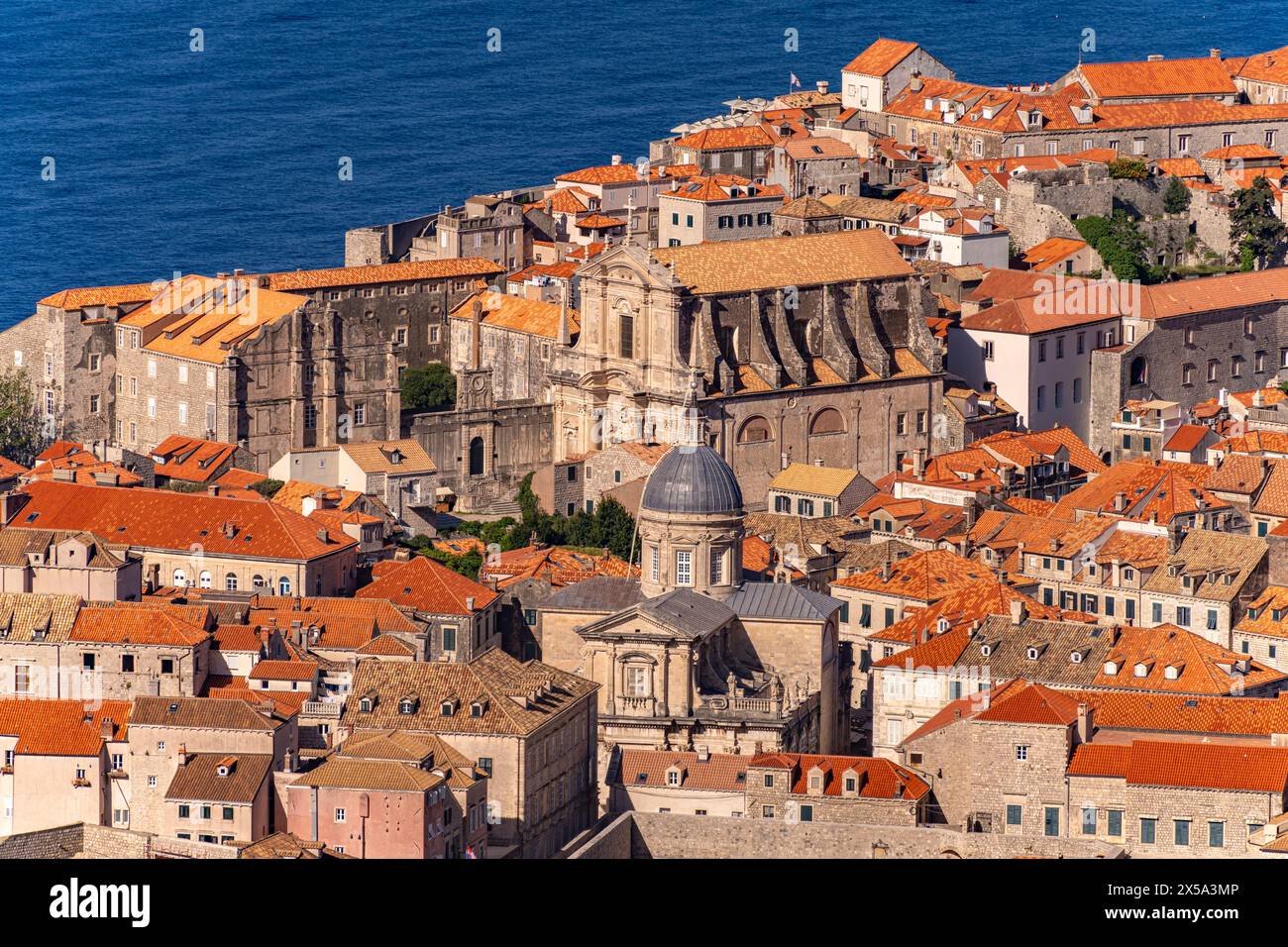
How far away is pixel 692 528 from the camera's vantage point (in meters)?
68.4

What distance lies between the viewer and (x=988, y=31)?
192875 millimetres

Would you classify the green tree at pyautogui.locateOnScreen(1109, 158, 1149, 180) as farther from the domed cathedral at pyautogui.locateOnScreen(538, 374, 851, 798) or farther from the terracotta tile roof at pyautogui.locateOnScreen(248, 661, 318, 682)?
the terracotta tile roof at pyautogui.locateOnScreen(248, 661, 318, 682)

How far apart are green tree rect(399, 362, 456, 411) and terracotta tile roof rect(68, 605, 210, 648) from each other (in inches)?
1240

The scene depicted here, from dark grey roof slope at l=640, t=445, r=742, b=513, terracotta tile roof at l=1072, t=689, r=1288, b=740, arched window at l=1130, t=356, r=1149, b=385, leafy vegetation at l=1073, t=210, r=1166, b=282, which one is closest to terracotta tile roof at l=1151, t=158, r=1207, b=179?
leafy vegetation at l=1073, t=210, r=1166, b=282

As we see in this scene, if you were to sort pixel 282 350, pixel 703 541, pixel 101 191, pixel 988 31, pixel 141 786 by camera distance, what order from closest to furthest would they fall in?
pixel 141 786 → pixel 703 541 → pixel 282 350 → pixel 101 191 → pixel 988 31

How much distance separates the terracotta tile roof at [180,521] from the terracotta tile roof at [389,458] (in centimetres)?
893

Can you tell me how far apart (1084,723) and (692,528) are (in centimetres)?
1331

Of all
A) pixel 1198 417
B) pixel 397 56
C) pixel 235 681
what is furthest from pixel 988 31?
pixel 235 681

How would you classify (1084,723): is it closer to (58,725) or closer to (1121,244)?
(58,725)

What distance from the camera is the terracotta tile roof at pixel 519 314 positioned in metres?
96.2

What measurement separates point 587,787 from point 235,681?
8.05m

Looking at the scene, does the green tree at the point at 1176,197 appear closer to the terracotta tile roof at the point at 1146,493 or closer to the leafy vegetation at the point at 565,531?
the terracotta tile roof at the point at 1146,493

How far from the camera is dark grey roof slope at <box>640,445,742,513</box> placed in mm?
68250
